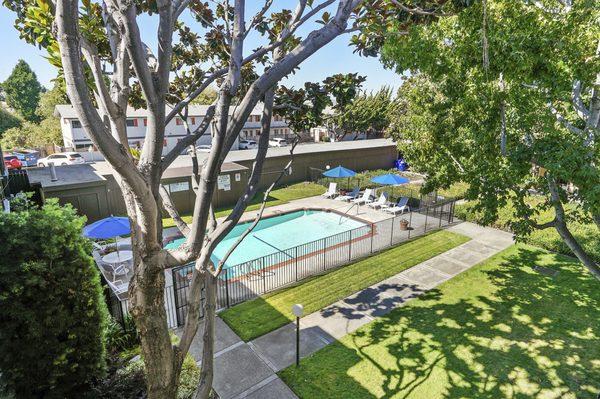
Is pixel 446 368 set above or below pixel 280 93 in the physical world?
below

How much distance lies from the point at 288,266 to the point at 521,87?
940cm

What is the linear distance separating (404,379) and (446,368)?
3.80ft

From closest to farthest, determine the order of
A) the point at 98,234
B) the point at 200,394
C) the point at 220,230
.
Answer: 1. the point at 220,230
2. the point at 200,394
3. the point at 98,234

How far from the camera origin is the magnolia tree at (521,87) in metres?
5.79

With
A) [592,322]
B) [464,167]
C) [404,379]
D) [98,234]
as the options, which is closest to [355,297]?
[404,379]

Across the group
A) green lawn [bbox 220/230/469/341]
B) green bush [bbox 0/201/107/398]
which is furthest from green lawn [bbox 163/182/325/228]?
green bush [bbox 0/201/107/398]

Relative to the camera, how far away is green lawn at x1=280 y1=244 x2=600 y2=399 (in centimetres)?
734

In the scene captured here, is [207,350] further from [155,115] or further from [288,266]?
[288,266]

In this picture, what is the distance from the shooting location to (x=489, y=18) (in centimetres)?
607

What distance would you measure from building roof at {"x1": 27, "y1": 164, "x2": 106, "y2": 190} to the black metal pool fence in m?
6.85

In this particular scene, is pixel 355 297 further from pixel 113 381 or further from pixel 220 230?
pixel 220 230

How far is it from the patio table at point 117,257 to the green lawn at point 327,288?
5018mm

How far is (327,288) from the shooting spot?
1151 centimetres

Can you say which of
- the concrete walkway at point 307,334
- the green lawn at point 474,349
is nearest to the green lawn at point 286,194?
the concrete walkway at point 307,334
